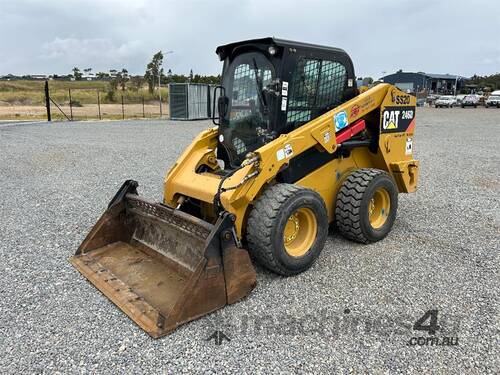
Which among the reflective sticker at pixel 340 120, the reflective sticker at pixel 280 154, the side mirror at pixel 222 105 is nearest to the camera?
the reflective sticker at pixel 280 154

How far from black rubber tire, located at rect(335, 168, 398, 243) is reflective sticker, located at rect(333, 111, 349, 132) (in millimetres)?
632

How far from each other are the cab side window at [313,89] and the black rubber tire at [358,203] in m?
0.88

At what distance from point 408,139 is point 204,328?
393 cm

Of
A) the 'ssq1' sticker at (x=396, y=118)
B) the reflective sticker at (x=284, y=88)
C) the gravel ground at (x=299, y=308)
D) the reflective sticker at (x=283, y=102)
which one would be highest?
the reflective sticker at (x=284, y=88)

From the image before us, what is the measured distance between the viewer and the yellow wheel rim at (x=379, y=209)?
521 centimetres

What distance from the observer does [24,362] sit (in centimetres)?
293

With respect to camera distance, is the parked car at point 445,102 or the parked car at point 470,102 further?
the parked car at point 470,102

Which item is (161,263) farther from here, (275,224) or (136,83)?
(136,83)

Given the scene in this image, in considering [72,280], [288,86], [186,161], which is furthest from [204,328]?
[288,86]

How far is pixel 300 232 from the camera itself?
4391mm

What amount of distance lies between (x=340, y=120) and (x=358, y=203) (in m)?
0.94

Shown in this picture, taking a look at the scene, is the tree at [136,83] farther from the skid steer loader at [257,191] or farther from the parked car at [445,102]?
the skid steer loader at [257,191]

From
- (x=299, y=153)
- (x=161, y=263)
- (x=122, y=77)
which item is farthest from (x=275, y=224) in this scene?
(x=122, y=77)

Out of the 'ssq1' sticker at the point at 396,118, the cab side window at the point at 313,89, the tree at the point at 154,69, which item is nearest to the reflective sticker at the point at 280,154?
the cab side window at the point at 313,89
